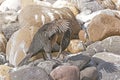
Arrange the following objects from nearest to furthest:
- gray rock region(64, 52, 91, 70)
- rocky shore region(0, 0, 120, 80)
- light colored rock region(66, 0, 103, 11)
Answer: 1. rocky shore region(0, 0, 120, 80)
2. gray rock region(64, 52, 91, 70)
3. light colored rock region(66, 0, 103, 11)

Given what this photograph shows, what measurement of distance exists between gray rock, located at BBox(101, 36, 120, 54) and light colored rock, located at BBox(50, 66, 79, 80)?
238 cm

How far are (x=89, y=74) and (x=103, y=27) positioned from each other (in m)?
3.32

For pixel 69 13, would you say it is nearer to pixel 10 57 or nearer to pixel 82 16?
pixel 82 16

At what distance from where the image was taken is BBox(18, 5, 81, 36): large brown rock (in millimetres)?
12102

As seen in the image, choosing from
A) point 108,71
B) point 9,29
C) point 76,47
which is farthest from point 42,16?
point 108,71

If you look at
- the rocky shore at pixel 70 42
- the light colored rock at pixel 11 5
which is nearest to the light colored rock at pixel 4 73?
the rocky shore at pixel 70 42

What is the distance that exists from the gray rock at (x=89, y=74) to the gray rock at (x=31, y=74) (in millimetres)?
867

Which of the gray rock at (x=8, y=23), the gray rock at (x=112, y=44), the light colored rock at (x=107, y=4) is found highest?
the gray rock at (x=112, y=44)

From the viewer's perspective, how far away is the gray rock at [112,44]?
10367mm

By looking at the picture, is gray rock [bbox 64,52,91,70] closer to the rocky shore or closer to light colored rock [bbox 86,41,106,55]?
the rocky shore

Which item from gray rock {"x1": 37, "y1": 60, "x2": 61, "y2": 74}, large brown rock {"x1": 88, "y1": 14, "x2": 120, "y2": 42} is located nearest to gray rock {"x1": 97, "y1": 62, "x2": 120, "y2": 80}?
gray rock {"x1": 37, "y1": 60, "x2": 61, "y2": 74}

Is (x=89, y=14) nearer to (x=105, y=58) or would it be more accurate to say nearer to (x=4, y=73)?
(x=105, y=58)

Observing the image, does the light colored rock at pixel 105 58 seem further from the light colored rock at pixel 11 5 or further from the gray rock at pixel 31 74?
the light colored rock at pixel 11 5

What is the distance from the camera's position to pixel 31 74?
7.98 metres
